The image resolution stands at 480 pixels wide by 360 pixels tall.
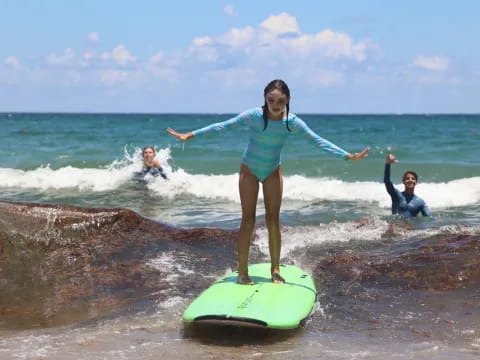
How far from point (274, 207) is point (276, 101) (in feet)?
3.33

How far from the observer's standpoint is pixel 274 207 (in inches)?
241

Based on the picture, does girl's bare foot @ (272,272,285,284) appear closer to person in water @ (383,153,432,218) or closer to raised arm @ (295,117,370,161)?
raised arm @ (295,117,370,161)

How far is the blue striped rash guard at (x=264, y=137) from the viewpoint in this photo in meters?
5.90

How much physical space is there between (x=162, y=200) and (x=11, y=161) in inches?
519

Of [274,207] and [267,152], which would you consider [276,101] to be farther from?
[274,207]

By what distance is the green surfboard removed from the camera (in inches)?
199

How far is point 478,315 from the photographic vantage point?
5.66 m

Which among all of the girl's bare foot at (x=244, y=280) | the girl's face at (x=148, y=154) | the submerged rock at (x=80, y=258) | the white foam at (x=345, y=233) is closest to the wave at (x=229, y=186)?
the girl's face at (x=148, y=154)

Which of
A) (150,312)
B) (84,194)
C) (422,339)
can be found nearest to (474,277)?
(422,339)

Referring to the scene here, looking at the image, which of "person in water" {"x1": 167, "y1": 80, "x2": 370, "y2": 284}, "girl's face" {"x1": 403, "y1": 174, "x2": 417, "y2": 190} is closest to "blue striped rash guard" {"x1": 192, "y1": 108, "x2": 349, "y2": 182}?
"person in water" {"x1": 167, "y1": 80, "x2": 370, "y2": 284}

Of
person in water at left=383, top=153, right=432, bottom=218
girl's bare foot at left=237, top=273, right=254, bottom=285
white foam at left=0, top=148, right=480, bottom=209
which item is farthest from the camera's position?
white foam at left=0, top=148, right=480, bottom=209

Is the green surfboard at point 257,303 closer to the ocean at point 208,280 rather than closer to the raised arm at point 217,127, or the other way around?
the ocean at point 208,280

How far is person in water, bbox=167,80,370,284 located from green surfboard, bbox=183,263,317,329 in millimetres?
179

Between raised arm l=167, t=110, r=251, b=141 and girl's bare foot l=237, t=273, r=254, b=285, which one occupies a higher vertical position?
raised arm l=167, t=110, r=251, b=141
